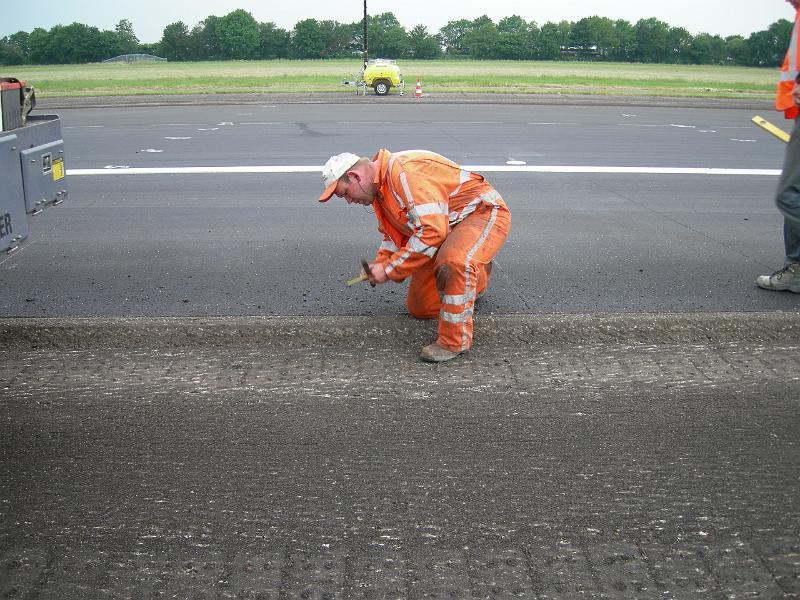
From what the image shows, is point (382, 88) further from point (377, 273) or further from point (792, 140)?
point (377, 273)

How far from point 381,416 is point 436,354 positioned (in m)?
0.75

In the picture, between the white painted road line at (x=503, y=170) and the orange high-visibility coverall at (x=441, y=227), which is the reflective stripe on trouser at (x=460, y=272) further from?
the white painted road line at (x=503, y=170)

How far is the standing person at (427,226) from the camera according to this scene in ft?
14.8

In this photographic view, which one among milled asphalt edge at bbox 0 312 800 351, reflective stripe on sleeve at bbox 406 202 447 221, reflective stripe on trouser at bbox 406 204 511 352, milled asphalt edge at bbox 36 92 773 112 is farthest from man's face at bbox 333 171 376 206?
milled asphalt edge at bbox 36 92 773 112

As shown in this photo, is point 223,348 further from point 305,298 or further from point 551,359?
point 551,359

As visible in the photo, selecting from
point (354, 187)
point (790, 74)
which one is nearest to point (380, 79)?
point (790, 74)

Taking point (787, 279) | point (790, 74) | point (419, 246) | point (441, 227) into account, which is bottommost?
point (787, 279)

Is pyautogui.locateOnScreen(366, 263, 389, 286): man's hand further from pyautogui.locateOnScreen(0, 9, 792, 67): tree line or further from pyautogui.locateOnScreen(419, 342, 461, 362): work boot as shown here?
pyautogui.locateOnScreen(0, 9, 792, 67): tree line

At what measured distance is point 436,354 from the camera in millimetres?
4598

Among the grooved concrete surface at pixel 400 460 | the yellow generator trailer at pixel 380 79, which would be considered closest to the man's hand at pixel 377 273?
the grooved concrete surface at pixel 400 460

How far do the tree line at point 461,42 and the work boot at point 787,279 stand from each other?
8185 centimetres

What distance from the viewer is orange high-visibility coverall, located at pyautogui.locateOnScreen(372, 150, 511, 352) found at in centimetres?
452

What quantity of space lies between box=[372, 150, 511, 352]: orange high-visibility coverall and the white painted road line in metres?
5.94

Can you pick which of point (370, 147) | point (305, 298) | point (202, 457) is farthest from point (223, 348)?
point (370, 147)
